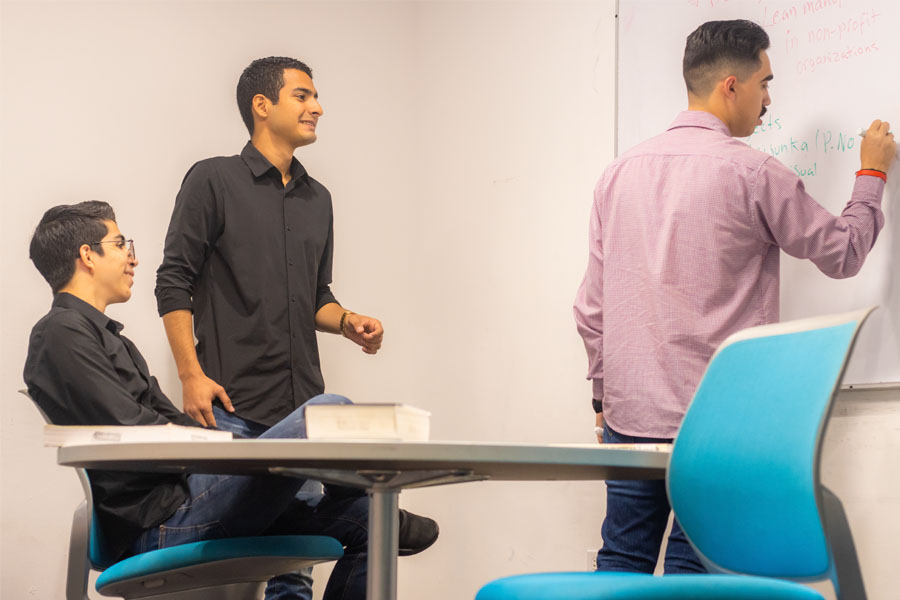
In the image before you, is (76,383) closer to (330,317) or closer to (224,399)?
(224,399)

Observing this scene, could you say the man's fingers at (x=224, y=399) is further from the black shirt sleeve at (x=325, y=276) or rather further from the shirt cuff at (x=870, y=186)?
the shirt cuff at (x=870, y=186)

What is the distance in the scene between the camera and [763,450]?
1.25 metres

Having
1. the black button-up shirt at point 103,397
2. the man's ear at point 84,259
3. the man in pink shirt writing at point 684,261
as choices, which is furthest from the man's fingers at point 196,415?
the man in pink shirt writing at point 684,261

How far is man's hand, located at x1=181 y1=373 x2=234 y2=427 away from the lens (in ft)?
8.29

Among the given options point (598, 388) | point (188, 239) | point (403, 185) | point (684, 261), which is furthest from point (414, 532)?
point (403, 185)

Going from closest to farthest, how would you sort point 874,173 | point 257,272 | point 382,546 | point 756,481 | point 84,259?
point 756,481
point 382,546
point 874,173
point 84,259
point 257,272

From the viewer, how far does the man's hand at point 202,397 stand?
2525mm

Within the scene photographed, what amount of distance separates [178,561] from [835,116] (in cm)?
180

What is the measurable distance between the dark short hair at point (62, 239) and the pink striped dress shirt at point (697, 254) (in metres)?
1.33

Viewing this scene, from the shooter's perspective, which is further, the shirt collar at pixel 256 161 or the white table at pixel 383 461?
the shirt collar at pixel 256 161

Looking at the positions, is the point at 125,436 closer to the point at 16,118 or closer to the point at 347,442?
the point at 347,442

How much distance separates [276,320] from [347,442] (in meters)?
1.74

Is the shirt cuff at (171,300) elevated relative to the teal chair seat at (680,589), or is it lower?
elevated

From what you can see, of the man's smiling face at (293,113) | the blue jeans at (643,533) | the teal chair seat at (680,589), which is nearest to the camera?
the teal chair seat at (680,589)
